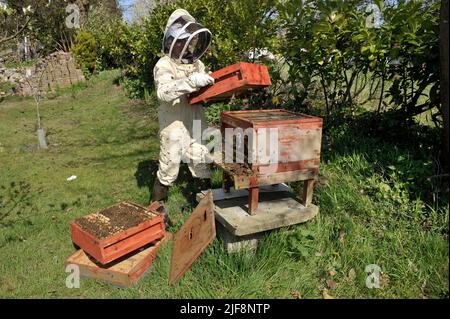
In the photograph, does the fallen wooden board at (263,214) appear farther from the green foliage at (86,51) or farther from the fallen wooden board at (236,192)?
the green foliage at (86,51)

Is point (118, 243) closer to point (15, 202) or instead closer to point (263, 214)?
point (263, 214)

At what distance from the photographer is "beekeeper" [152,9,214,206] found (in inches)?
136

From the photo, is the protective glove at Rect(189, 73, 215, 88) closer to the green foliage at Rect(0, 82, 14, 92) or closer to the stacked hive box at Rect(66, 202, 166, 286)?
the stacked hive box at Rect(66, 202, 166, 286)

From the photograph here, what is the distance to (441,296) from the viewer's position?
2.45 meters

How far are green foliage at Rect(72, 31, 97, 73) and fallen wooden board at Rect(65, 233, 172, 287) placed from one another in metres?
13.8

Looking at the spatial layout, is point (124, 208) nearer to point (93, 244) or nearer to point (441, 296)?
point (93, 244)

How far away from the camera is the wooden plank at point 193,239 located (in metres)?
2.76

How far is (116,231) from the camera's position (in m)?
3.20

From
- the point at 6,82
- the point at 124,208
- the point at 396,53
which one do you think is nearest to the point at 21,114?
the point at 6,82

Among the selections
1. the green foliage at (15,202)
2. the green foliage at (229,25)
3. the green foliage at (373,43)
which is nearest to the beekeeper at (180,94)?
the green foliage at (373,43)

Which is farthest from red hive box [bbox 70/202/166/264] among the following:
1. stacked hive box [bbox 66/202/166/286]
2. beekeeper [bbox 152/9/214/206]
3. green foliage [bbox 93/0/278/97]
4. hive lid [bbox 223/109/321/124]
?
green foliage [bbox 93/0/278/97]

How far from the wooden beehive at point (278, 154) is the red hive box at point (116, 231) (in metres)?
0.92

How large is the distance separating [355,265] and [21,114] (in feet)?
32.8

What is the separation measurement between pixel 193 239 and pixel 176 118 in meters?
1.43
